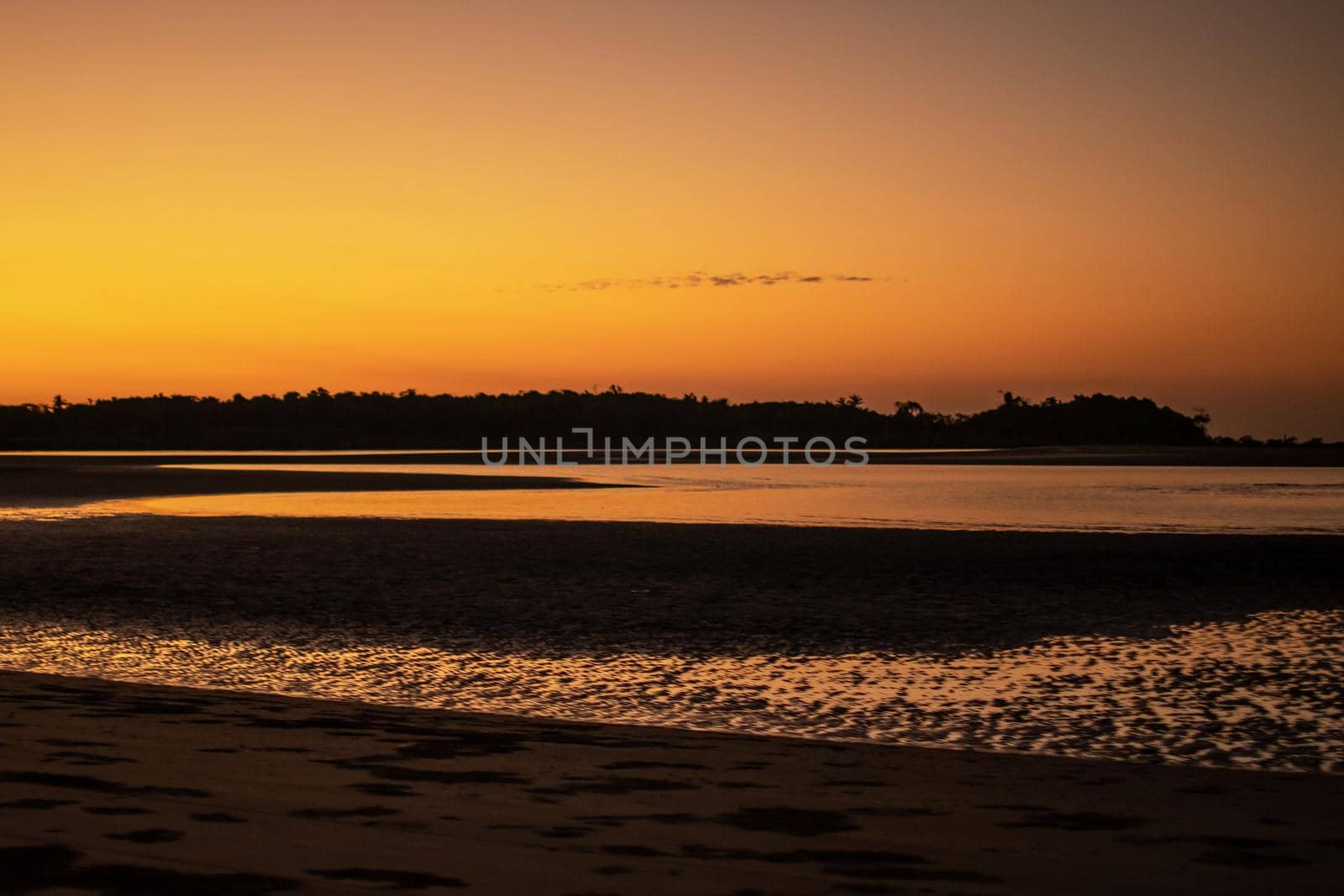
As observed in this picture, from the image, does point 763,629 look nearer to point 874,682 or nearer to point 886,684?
point 874,682

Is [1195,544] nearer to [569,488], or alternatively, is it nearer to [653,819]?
[653,819]

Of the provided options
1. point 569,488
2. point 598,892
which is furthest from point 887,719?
point 569,488

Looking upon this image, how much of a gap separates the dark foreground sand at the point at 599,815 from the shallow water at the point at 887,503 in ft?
71.0

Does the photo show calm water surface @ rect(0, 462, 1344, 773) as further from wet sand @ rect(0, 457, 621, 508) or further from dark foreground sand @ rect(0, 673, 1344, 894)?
wet sand @ rect(0, 457, 621, 508)

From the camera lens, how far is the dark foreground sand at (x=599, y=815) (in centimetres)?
551

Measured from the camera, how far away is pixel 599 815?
6641mm

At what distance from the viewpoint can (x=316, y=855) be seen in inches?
224

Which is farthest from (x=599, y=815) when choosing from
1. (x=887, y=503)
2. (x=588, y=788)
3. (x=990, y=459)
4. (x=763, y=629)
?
(x=990, y=459)

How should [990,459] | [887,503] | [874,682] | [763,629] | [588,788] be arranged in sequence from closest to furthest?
1. [588,788]
2. [874,682]
3. [763,629]
4. [887,503]
5. [990,459]

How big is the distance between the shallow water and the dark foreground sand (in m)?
21.6

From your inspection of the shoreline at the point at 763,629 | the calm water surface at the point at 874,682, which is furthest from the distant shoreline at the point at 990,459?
the calm water surface at the point at 874,682

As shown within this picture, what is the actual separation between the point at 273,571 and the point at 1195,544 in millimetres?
16285

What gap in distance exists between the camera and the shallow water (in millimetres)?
31531

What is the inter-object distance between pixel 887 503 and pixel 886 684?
89.9 feet
